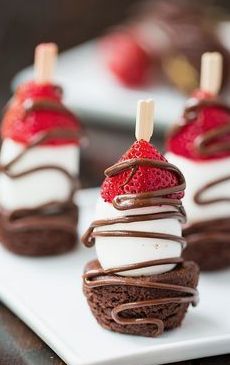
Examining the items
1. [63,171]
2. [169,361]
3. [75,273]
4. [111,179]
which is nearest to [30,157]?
[63,171]

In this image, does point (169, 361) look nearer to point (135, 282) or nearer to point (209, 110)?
point (135, 282)

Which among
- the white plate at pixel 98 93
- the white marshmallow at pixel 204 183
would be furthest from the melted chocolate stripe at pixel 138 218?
the white plate at pixel 98 93

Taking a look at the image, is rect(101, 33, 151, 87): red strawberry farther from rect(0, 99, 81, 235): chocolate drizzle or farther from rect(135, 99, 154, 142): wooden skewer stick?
rect(135, 99, 154, 142): wooden skewer stick

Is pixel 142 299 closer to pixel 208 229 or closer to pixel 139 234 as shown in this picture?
pixel 139 234

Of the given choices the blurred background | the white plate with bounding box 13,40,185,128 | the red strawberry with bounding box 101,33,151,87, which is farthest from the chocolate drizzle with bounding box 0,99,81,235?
the red strawberry with bounding box 101,33,151,87

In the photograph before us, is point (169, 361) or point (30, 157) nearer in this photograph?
point (169, 361)

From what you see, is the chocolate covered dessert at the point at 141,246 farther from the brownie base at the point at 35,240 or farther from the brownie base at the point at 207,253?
the brownie base at the point at 35,240
